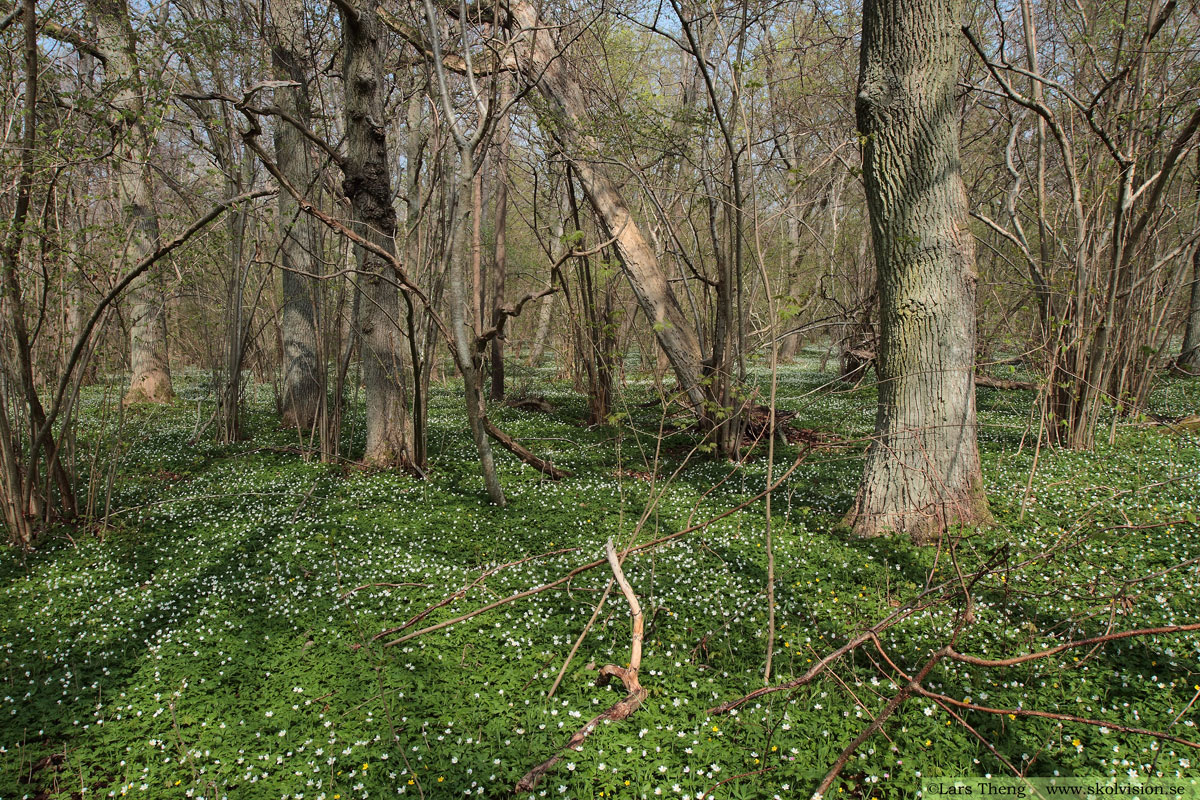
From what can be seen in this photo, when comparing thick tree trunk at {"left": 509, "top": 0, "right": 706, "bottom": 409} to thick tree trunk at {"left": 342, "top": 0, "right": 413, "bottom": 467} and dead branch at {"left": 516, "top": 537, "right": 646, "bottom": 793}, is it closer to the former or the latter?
thick tree trunk at {"left": 342, "top": 0, "right": 413, "bottom": 467}

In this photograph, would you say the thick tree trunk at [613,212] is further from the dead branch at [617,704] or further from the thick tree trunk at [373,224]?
the dead branch at [617,704]

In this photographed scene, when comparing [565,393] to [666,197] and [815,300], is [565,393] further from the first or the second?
[815,300]

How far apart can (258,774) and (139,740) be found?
73 cm

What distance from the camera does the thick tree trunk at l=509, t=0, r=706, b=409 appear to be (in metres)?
7.34

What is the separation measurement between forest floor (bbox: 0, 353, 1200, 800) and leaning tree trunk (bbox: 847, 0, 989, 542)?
51cm

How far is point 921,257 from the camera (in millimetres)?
4152

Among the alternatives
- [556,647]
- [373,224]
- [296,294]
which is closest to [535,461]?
[373,224]

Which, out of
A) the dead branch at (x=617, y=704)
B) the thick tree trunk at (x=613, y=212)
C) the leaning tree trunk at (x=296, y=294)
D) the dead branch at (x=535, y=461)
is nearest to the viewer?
the dead branch at (x=617, y=704)

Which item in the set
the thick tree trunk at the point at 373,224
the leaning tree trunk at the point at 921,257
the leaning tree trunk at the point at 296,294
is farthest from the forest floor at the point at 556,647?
the leaning tree trunk at the point at 296,294

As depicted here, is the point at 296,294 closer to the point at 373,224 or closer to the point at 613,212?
the point at 373,224

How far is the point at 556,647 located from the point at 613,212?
5.66m

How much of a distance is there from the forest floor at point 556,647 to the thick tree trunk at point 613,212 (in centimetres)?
235

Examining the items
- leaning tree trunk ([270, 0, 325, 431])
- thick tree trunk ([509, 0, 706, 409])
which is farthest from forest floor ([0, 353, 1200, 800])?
leaning tree trunk ([270, 0, 325, 431])

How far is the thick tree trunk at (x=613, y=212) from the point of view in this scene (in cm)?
734
